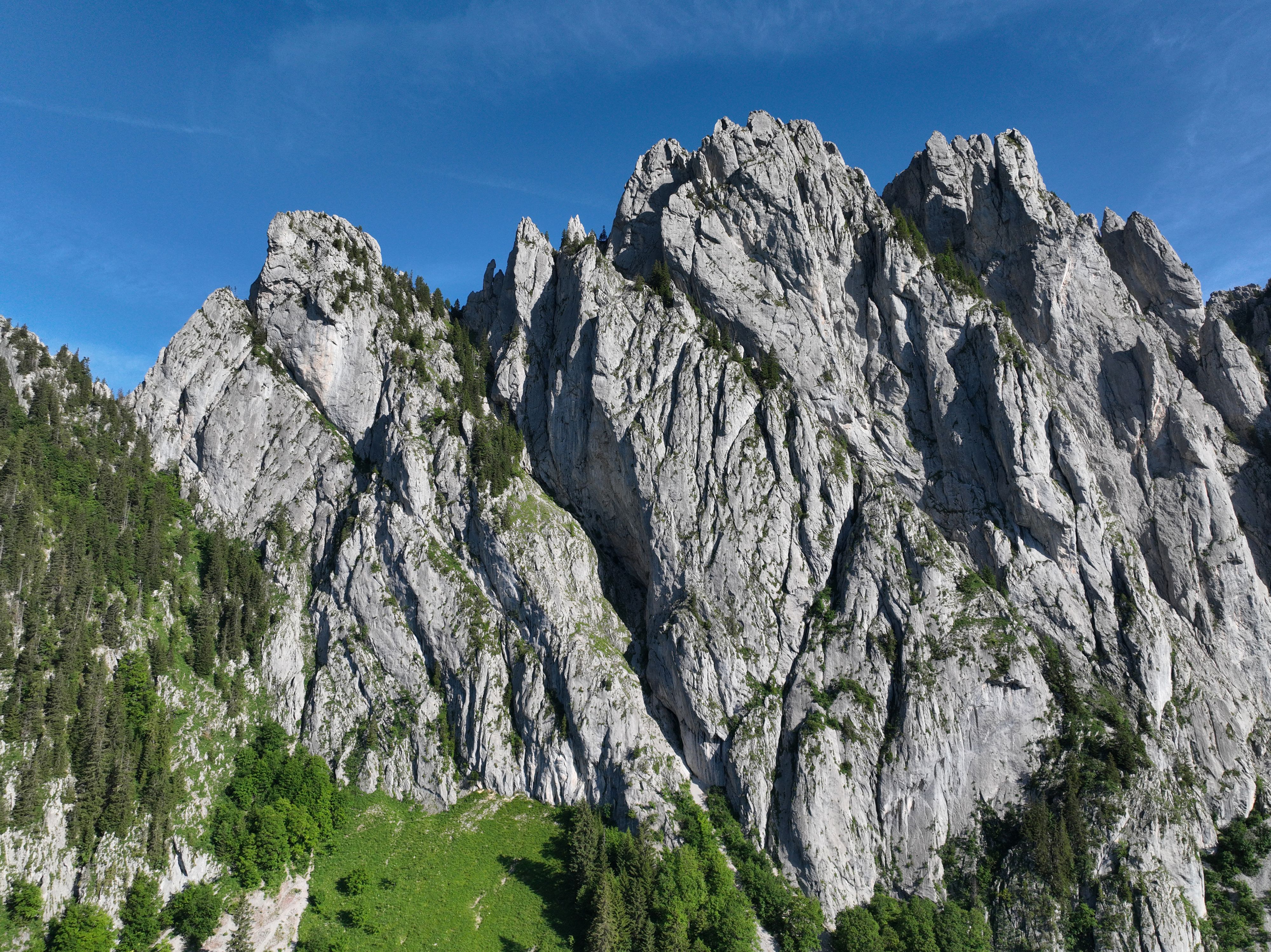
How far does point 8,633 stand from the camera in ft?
180

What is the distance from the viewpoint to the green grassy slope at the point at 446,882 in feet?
157

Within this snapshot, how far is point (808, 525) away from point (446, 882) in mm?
43458

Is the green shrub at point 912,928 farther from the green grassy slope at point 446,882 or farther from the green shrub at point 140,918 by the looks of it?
the green shrub at point 140,918

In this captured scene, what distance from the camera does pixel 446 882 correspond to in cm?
5184

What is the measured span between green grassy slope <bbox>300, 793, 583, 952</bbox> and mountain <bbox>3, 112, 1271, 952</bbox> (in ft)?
9.99

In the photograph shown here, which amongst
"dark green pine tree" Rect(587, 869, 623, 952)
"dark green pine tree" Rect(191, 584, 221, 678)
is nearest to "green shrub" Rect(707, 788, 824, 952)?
"dark green pine tree" Rect(587, 869, 623, 952)

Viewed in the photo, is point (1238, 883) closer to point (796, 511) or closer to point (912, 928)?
point (912, 928)

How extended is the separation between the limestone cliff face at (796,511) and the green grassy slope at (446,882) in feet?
9.65

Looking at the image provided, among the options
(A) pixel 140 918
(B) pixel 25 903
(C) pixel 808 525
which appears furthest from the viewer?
(C) pixel 808 525

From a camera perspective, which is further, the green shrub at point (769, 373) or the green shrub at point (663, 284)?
the green shrub at point (663, 284)

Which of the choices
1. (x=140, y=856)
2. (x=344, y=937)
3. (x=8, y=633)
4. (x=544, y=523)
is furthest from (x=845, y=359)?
(x=8, y=633)

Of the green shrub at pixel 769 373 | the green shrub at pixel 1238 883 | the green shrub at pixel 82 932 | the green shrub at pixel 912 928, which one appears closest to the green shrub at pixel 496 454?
the green shrub at pixel 769 373

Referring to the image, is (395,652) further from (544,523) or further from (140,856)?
(140,856)

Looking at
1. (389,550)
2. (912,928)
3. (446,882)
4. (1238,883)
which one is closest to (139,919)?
(446,882)
